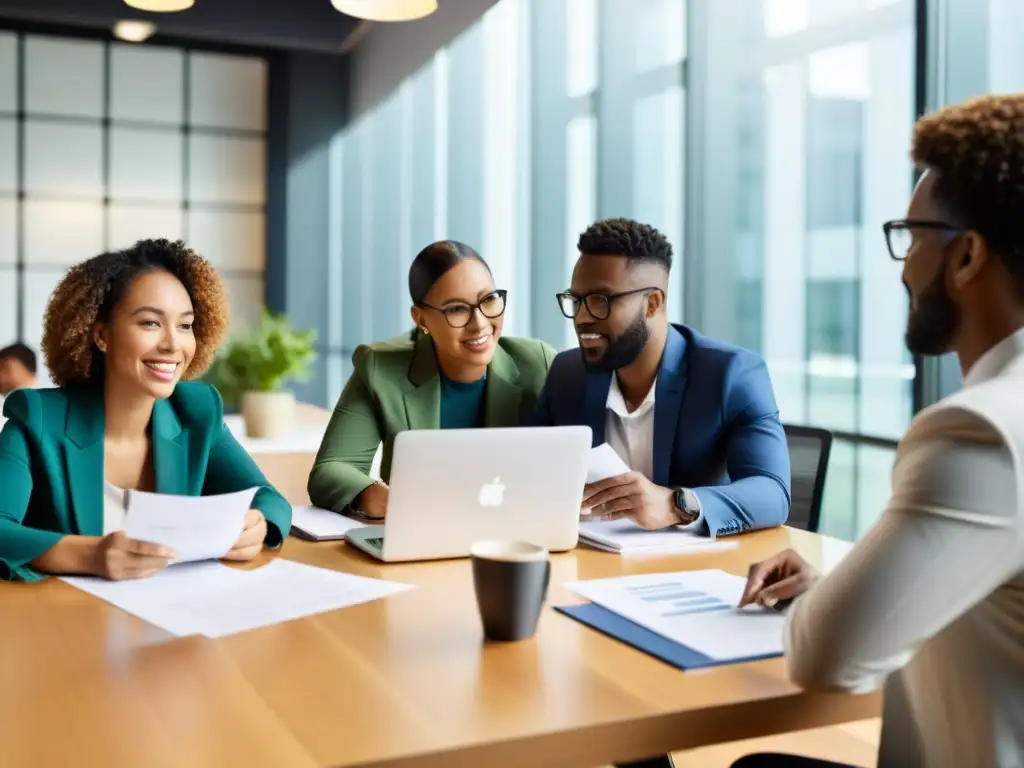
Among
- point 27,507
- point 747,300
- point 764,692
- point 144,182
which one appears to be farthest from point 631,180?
point 144,182

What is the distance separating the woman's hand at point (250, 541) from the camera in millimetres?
1467

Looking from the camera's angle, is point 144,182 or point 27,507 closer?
point 27,507

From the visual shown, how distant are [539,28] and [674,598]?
374cm

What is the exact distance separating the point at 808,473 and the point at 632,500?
62 cm

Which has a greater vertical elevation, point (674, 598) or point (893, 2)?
point (893, 2)

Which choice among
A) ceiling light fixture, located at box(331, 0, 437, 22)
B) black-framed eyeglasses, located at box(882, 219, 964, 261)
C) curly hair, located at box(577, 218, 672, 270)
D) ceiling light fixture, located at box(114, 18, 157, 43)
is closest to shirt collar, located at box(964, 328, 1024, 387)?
black-framed eyeglasses, located at box(882, 219, 964, 261)

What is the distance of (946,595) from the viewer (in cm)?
85

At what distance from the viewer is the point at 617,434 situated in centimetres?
215

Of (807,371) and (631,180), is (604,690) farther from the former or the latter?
(631,180)

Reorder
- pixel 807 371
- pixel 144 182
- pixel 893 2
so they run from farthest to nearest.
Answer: pixel 144 182 → pixel 807 371 → pixel 893 2

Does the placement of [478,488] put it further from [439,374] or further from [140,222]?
[140,222]

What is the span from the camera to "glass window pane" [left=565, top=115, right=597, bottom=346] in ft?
14.7

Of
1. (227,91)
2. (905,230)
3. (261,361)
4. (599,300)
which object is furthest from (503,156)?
(905,230)

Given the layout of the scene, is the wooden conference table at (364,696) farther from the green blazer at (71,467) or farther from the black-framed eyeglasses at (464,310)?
the black-framed eyeglasses at (464,310)
